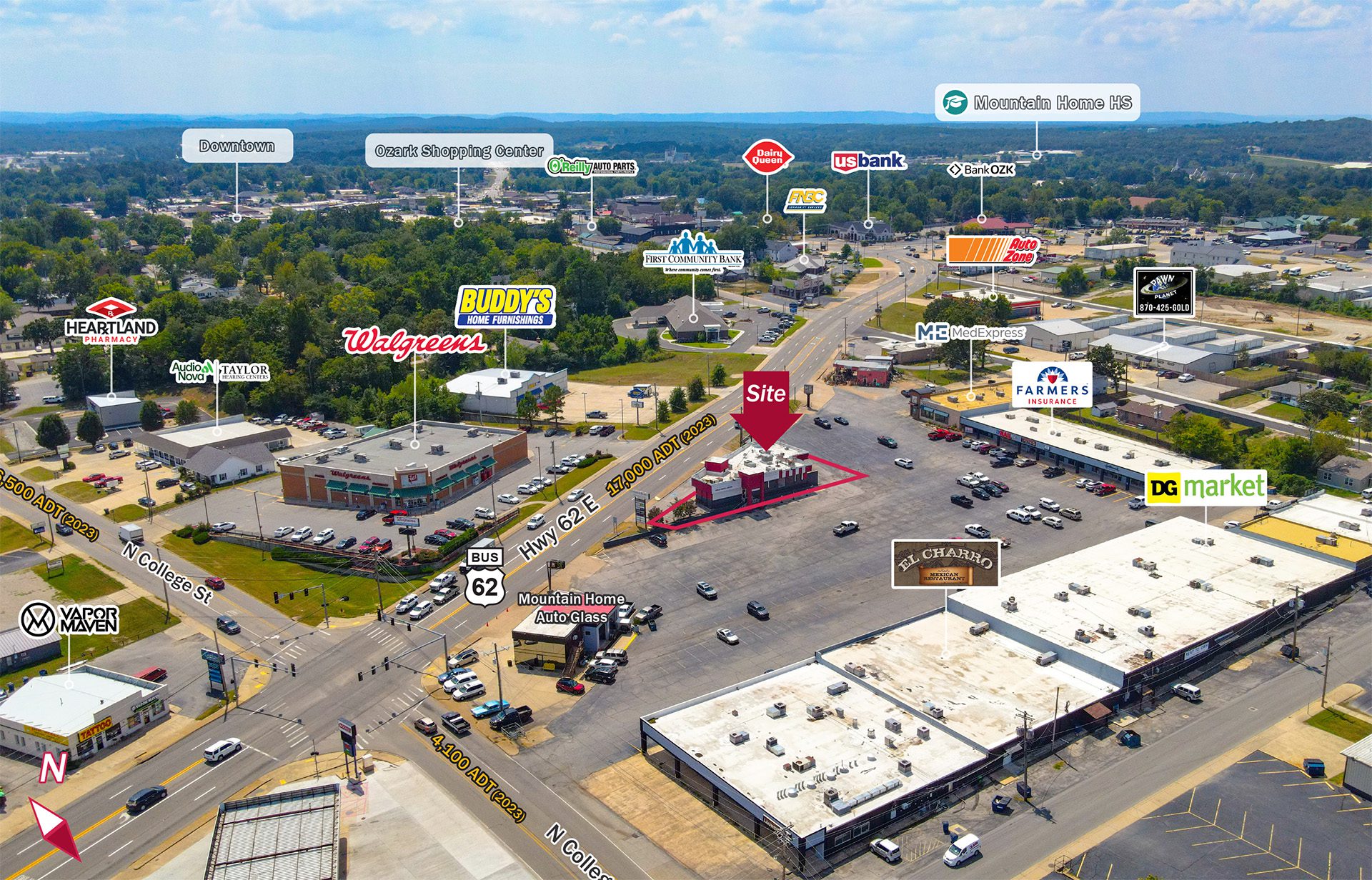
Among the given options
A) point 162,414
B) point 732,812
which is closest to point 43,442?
point 162,414

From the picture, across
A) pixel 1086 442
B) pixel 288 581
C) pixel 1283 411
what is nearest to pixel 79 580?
pixel 288 581

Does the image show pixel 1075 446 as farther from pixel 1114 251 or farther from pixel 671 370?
pixel 1114 251

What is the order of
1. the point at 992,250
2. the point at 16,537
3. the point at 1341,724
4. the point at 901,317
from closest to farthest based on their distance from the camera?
1. the point at 1341,724
2. the point at 16,537
3. the point at 992,250
4. the point at 901,317

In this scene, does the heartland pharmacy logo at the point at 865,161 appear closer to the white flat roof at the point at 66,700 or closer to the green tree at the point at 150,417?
the white flat roof at the point at 66,700

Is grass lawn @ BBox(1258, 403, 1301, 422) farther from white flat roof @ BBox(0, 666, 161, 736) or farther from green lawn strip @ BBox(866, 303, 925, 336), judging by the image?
white flat roof @ BBox(0, 666, 161, 736)

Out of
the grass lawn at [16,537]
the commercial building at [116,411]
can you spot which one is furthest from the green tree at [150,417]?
→ the grass lawn at [16,537]

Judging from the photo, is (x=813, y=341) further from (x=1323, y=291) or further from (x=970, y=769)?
(x=970, y=769)
